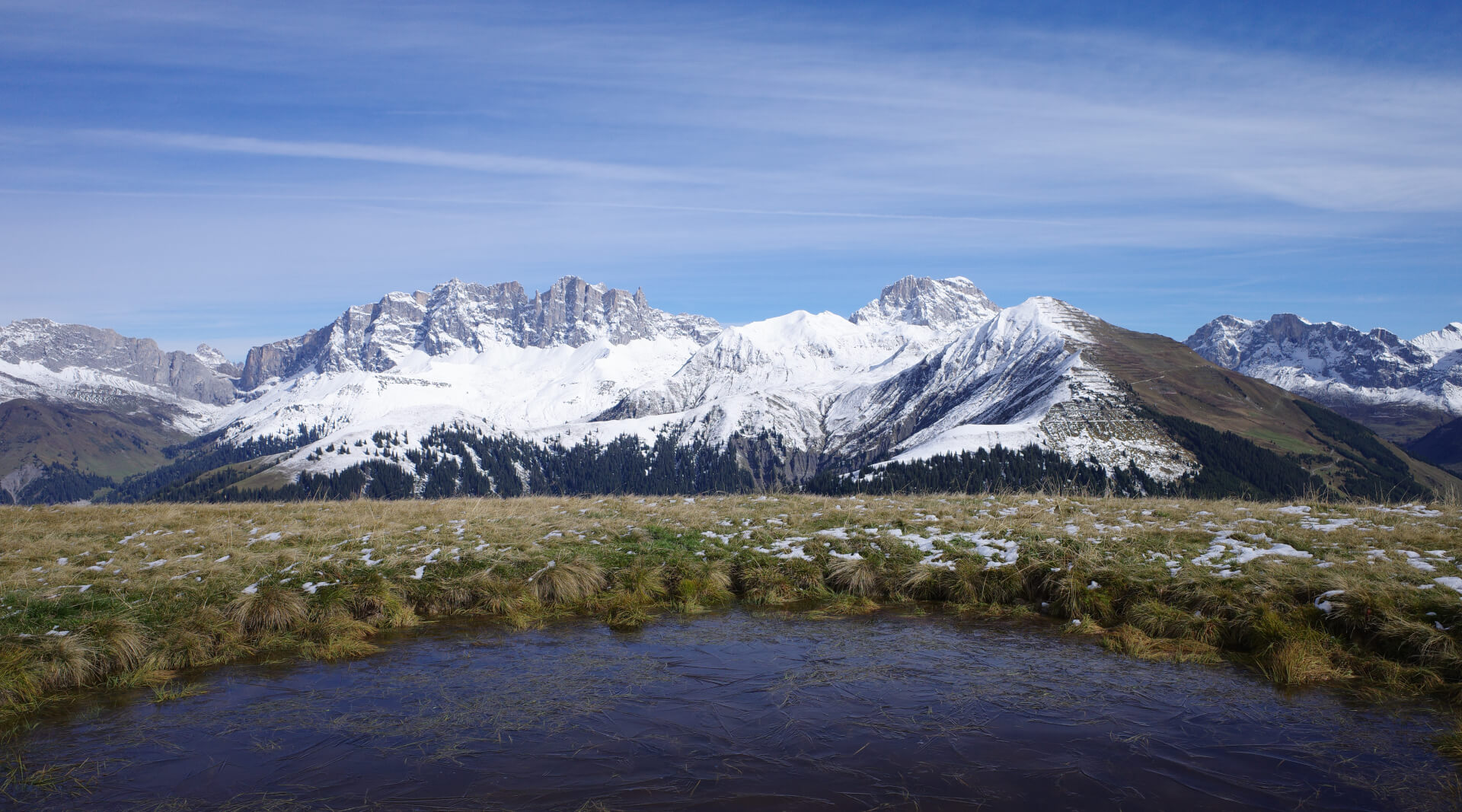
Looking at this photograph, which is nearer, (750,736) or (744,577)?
(750,736)

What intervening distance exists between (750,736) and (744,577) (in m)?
10.5

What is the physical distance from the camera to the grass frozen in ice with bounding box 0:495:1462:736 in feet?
50.5

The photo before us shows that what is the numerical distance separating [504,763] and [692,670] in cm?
501

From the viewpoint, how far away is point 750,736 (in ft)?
40.0

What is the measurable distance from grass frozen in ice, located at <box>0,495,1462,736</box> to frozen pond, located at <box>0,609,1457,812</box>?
1724 millimetres

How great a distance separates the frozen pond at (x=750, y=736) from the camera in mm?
10320

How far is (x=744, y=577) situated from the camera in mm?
22719

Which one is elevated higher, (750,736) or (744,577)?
(744,577)

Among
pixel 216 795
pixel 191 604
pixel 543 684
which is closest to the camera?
pixel 216 795

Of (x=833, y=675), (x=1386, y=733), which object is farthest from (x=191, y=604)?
(x=1386, y=733)

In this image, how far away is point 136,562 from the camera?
22062 millimetres

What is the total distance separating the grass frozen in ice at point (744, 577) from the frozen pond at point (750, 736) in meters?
1.72

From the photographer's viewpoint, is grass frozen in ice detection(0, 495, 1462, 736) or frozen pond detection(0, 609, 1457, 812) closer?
frozen pond detection(0, 609, 1457, 812)

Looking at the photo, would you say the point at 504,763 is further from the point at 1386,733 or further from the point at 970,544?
the point at 970,544
